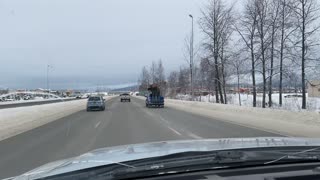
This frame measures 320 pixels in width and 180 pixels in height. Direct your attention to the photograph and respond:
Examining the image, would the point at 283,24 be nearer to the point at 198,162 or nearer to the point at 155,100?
the point at 155,100

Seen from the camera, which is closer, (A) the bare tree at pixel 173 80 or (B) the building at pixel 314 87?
(B) the building at pixel 314 87

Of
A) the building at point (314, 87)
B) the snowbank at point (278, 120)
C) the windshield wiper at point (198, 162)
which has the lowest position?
the snowbank at point (278, 120)

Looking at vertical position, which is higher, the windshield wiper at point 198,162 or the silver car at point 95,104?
the windshield wiper at point 198,162

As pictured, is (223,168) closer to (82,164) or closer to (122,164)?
(122,164)

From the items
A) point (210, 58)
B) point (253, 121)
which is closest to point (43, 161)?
point (253, 121)

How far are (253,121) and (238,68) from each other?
3270 cm

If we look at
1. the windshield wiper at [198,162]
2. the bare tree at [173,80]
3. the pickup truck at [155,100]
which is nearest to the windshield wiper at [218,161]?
the windshield wiper at [198,162]

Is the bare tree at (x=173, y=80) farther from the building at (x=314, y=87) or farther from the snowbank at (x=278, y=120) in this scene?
the snowbank at (x=278, y=120)

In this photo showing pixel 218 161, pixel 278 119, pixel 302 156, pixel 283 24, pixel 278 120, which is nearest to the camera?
pixel 218 161

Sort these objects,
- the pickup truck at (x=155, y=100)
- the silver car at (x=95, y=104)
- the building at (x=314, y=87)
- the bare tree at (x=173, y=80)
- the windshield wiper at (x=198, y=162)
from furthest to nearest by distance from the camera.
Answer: the bare tree at (x=173, y=80)
the pickup truck at (x=155, y=100)
the silver car at (x=95, y=104)
the building at (x=314, y=87)
the windshield wiper at (x=198, y=162)

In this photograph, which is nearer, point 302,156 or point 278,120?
point 302,156

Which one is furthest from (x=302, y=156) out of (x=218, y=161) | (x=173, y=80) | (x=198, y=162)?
(x=173, y=80)

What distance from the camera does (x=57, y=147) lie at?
56.2 feet

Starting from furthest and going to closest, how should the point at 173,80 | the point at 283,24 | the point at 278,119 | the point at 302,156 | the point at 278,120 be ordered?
the point at 173,80 → the point at 283,24 → the point at 278,119 → the point at 278,120 → the point at 302,156
